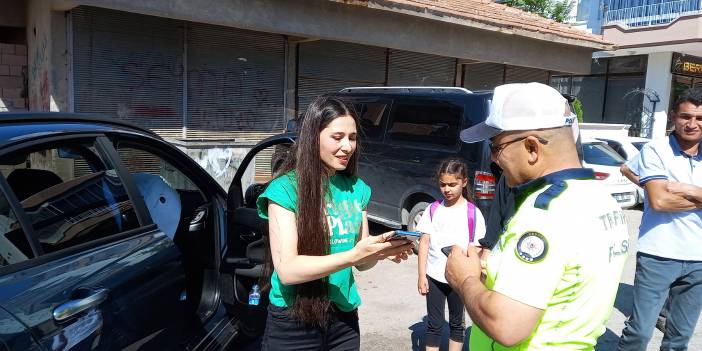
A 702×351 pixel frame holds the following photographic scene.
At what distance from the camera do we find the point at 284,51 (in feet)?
30.3

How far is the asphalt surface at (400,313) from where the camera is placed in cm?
397

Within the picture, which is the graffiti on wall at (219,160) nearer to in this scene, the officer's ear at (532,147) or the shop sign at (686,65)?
the officer's ear at (532,147)

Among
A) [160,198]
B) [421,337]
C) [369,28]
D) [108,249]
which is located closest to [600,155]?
[369,28]

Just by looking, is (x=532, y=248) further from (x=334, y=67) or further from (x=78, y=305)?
(x=334, y=67)

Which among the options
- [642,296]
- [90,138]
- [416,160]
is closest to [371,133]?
[416,160]

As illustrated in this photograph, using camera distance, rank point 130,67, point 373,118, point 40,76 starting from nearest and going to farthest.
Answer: point 373,118 → point 40,76 → point 130,67

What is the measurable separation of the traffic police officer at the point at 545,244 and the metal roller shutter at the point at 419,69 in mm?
9425

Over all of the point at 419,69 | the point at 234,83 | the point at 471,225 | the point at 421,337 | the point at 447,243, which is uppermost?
the point at 419,69

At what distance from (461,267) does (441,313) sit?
188 centimetres

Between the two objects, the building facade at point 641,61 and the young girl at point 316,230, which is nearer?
the young girl at point 316,230

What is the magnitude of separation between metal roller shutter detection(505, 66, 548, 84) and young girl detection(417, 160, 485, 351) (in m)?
10.2

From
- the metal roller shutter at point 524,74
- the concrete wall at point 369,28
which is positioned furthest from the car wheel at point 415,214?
the metal roller shutter at point 524,74

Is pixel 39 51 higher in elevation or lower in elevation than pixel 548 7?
lower

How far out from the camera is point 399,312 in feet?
15.1
